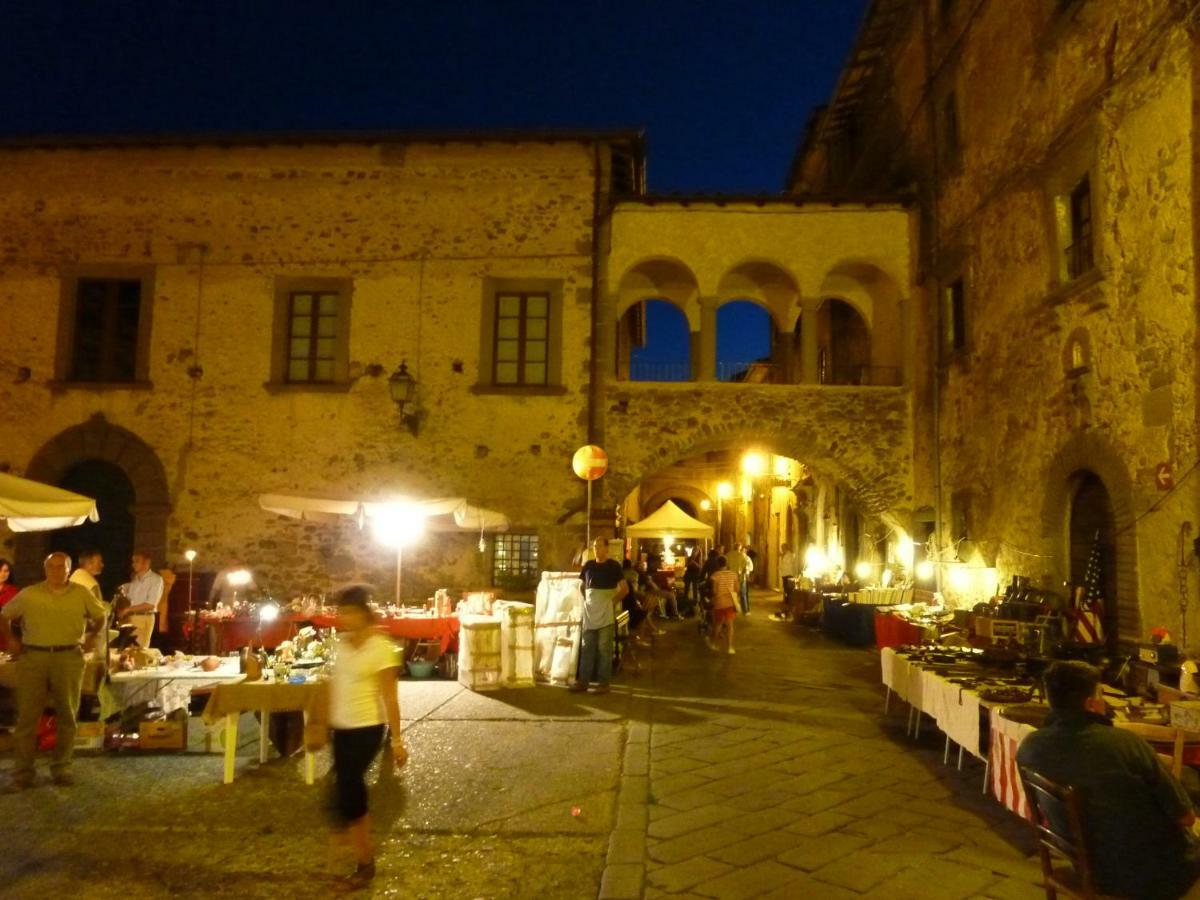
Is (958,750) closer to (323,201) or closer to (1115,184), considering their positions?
(1115,184)

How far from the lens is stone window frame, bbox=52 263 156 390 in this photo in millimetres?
14305

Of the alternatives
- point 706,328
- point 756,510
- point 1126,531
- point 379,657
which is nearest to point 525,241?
point 706,328

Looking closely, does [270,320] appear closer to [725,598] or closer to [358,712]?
[725,598]

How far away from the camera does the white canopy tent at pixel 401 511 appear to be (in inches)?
444

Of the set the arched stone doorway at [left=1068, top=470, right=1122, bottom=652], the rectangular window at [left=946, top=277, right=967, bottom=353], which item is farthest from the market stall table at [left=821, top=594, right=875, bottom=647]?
the arched stone doorway at [left=1068, top=470, right=1122, bottom=652]

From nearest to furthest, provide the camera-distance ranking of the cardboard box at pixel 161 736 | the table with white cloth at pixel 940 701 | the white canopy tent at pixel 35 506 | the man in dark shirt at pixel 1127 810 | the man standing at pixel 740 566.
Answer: the man in dark shirt at pixel 1127 810 < the table with white cloth at pixel 940 701 < the cardboard box at pixel 161 736 < the white canopy tent at pixel 35 506 < the man standing at pixel 740 566

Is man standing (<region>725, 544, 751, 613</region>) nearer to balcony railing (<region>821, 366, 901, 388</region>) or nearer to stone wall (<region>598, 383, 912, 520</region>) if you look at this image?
stone wall (<region>598, 383, 912, 520</region>)

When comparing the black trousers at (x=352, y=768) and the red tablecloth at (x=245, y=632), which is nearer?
the black trousers at (x=352, y=768)

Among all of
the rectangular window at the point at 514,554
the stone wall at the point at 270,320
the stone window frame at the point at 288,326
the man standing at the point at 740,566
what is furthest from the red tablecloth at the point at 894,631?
the stone window frame at the point at 288,326

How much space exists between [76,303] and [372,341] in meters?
4.77

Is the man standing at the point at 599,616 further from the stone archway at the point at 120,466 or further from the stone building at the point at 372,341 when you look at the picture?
the stone archway at the point at 120,466

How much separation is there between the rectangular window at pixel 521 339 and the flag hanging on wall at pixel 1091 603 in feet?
26.3

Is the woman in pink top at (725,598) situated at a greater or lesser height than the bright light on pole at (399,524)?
lesser

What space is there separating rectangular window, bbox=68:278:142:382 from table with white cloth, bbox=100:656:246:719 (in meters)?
8.62
